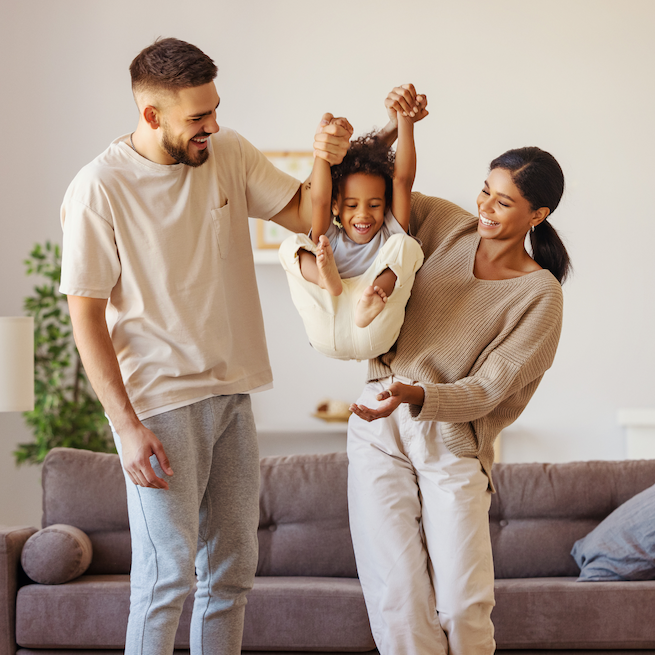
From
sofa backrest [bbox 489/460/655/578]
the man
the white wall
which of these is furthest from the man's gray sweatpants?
the white wall

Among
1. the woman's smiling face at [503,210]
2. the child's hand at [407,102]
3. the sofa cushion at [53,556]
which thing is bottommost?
the sofa cushion at [53,556]

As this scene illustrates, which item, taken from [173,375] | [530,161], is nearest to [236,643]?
[173,375]

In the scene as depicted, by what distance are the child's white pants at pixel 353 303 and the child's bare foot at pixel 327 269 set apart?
30mm

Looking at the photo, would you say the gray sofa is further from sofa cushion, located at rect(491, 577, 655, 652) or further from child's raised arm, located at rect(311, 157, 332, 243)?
child's raised arm, located at rect(311, 157, 332, 243)

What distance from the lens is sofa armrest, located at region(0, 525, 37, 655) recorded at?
89.9 inches

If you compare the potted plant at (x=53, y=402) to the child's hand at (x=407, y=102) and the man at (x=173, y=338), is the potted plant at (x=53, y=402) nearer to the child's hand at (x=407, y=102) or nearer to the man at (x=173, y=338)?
the man at (x=173, y=338)

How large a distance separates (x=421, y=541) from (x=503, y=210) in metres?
0.73

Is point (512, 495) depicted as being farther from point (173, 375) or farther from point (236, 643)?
point (173, 375)

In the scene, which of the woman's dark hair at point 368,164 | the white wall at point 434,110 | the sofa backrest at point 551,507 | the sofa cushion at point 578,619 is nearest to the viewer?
the woman's dark hair at point 368,164

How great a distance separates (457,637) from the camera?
4.86 feet

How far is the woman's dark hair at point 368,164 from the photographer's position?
1.60 meters

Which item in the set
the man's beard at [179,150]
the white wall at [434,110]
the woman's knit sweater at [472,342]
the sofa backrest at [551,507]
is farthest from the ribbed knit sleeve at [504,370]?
the white wall at [434,110]

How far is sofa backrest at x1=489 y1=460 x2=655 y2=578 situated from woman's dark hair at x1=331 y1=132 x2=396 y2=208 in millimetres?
1397

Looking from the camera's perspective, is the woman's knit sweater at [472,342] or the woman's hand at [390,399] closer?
the woman's hand at [390,399]
